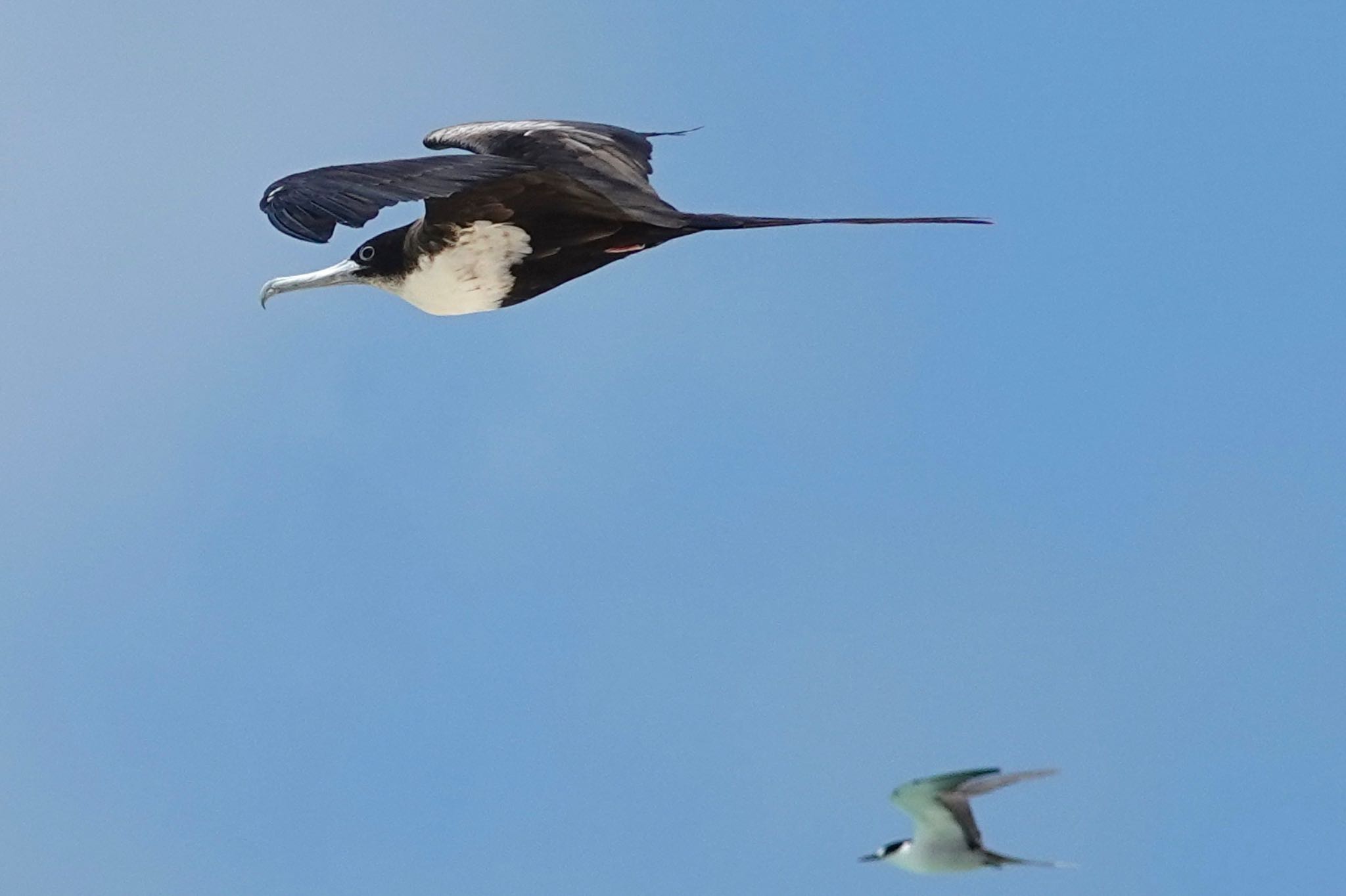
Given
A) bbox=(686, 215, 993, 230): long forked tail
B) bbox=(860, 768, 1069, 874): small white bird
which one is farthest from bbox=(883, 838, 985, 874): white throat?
bbox=(686, 215, 993, 230): long forked tail

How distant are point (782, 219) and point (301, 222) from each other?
63.4 inches

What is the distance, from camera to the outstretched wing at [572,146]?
8.52 meters

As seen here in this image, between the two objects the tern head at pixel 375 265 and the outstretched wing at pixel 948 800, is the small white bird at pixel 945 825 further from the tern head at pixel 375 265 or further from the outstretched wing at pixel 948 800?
the tern head at pixel 375 265

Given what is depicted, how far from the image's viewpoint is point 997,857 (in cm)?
809

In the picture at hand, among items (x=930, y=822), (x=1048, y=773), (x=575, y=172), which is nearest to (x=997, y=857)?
(x=930, y=822)

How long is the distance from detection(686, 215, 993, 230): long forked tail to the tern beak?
162 centimetres

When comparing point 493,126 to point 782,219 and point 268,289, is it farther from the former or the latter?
point 782,219

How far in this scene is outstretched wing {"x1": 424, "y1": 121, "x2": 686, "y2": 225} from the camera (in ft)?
28.0

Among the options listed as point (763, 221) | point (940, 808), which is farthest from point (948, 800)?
point (763, 221)

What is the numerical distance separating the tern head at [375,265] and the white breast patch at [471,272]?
70 millimetres

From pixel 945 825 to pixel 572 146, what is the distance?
3.00 meters

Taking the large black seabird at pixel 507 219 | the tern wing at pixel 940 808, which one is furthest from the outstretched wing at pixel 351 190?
the tern wing at pixel 940 808

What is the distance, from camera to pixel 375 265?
343 inches

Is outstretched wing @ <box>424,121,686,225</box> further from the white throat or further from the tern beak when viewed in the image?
the white throat
